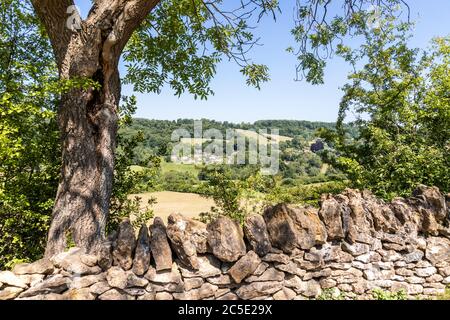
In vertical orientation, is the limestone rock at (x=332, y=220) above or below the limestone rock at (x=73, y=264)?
above

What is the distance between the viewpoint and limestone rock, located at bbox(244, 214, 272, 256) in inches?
162

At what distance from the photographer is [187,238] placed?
3908 millimetres

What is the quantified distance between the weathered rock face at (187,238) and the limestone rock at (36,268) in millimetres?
1338

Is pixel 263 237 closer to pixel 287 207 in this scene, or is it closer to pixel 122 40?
pixel 287 207

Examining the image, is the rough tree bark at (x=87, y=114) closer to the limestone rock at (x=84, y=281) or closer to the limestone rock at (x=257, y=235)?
the limestone rock at (x=84, y=281)

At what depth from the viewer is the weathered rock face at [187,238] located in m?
3.85

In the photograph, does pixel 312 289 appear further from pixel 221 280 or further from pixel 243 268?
pixel 221 280

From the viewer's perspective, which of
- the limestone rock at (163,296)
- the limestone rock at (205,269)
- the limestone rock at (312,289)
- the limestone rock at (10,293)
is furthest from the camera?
the limestone rock at (312,289)

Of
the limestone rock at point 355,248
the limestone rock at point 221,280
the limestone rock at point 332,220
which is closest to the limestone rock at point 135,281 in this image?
the limestone rock at point 221,280

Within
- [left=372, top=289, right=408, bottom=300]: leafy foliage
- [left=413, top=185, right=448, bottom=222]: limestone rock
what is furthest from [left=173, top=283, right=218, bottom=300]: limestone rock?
[left=413, top=185, right=448, bottom=222]: limestone rock

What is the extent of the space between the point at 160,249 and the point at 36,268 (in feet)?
4.35

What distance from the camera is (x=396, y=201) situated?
5266 millimetres
